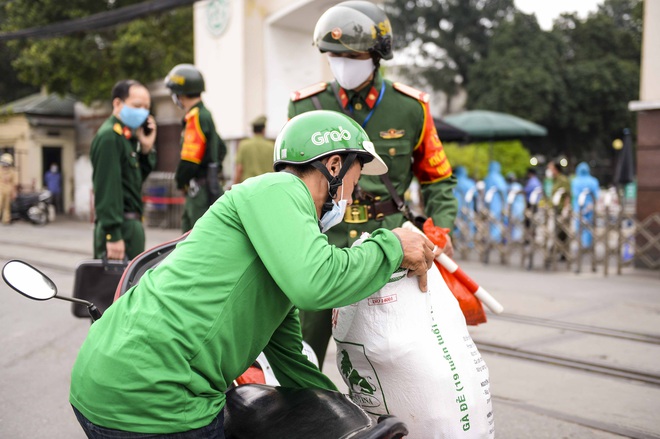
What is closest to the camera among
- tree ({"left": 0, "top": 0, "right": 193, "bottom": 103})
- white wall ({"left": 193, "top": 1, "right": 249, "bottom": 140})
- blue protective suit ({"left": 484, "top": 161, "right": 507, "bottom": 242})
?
blue protective suit ({"left": 484, "top": 161, "right": 507, "bottom": 242})

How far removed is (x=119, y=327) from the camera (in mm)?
1918

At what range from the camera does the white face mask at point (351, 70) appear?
11.3ft

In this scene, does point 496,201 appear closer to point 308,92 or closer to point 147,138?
point 147,138

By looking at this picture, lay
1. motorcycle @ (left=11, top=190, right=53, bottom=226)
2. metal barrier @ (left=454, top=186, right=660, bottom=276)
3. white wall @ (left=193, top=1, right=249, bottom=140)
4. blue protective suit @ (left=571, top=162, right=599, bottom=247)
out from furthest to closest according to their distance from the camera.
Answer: motorcycle @ (left=11, top=190, right=53, bottom=226)
white wall @ (left=193, top=1, right=249, bottom=140)
blue protective suit @ (left=571, top=162, right=599, bottom=247)
metal barrier @ (left=454, top=186, right=660, bottom=276)

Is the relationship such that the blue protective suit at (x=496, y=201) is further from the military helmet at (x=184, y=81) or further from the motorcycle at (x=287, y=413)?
the motorcycle at (x=287, y=413)

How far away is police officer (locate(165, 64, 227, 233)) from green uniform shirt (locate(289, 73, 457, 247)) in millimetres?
2019

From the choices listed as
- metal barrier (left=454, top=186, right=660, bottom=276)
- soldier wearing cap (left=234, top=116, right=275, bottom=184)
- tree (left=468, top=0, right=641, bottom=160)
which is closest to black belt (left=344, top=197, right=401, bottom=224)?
soldier wearing cap (left=234, top=116, right=275, bottom=184)

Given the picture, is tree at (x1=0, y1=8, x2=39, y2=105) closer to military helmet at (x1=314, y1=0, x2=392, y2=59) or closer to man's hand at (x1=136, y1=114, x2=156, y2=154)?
man's hand at (x1=136, y1=114, x2=156, y2=154)

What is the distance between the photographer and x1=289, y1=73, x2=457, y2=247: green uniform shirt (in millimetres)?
3530

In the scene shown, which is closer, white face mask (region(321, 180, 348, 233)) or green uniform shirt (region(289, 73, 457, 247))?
white face mask (region(321, 180, 348, 233))

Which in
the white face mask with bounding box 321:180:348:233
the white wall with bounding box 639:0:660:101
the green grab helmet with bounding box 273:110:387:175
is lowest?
the white face mask with bounding box 321:180:348:233

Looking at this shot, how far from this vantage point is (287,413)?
6.57ft

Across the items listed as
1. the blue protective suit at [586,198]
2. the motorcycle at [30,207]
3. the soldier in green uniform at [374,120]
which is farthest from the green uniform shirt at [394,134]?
the motorcycle at [30,207]

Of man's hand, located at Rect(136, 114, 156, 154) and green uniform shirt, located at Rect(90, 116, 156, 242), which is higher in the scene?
man's hand, located at Rect(136, 114, 156, 154)
